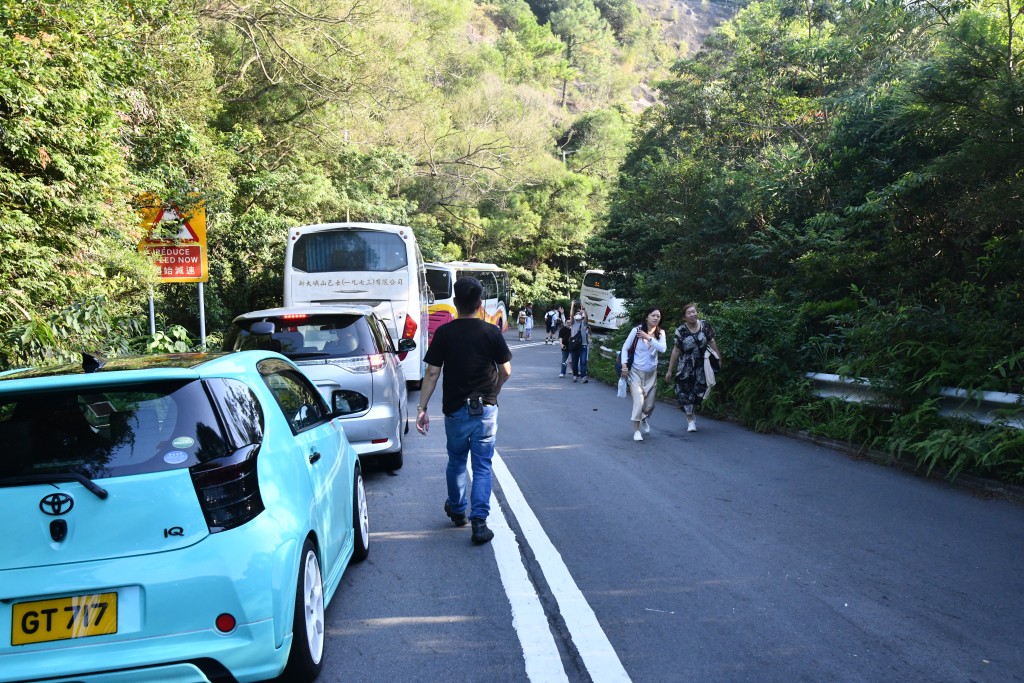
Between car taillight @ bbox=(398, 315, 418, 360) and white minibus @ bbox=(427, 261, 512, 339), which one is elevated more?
white minibus @ bbox=(427, 261, 512, 339)

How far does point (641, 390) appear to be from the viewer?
11141 millimetres

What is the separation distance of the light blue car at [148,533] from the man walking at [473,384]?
2298 mm

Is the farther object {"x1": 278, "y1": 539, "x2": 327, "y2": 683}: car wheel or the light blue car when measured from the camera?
{"x1": 278, "y1": 539, "x2": 327, "y2": 683}: car wheel

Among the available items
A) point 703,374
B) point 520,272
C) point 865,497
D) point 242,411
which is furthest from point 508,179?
point 242,411

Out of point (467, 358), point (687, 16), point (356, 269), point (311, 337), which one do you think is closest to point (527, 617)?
point (467, 358)

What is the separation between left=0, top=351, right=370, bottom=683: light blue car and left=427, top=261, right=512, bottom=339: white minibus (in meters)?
16.3

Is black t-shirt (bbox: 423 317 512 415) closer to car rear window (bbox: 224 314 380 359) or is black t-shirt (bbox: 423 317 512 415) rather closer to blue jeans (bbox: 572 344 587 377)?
car rear window (bbox: 224 314 380 359)

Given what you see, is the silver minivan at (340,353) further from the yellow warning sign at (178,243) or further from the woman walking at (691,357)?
the yellow warning sign at (178,243)

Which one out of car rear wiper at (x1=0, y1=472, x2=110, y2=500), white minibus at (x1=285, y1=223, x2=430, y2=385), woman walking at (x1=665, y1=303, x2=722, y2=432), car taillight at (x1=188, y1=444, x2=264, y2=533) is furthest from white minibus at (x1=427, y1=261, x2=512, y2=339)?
car rear wiper at (x1=0, y1=472, x2=110, y2=500)

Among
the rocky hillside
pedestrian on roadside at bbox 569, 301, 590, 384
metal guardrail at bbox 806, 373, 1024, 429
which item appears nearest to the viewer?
metal guardrail at bbox 806, 373, 1024, 429

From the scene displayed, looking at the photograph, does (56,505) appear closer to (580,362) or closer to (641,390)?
(641,390)

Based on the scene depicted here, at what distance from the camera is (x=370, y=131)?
2947 cm

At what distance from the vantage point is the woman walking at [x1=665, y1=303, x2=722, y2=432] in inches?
462

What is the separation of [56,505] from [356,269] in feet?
43.9
